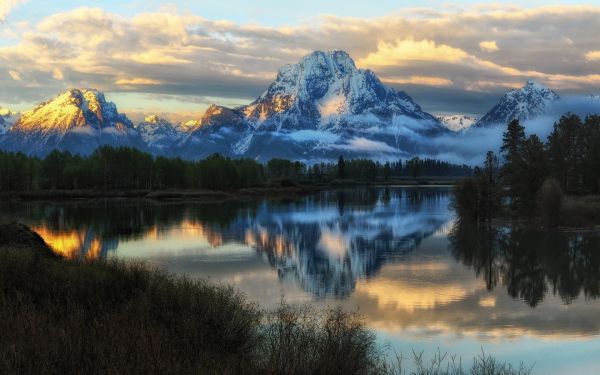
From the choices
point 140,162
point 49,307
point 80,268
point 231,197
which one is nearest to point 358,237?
point 80,268

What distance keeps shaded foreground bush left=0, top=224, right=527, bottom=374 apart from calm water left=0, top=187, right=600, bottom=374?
5455 millimetres

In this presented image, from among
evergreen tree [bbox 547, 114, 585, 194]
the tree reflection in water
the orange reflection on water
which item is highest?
evergreen tree [bbox 547, 114, 585, 194]

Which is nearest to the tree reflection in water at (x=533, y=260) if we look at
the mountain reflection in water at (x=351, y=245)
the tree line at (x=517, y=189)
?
the mountain reflection in water at (x=351, y=245)

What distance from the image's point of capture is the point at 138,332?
52.8 ft

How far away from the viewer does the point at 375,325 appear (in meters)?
29.6

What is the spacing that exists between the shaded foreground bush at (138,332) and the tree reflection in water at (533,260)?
1954 cm

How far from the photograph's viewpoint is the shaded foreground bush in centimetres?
1354

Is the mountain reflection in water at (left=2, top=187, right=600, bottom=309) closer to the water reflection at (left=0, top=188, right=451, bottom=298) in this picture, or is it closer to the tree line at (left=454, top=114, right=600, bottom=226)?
the water reflection at (left=0, top=188, right=451, bottom=298)

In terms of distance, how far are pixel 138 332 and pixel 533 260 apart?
4517 centimetres

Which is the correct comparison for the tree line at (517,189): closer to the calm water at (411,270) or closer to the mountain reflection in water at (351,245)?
the mountain reflection in water at (351,245)

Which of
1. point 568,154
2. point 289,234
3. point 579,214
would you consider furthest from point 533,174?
point 289,234

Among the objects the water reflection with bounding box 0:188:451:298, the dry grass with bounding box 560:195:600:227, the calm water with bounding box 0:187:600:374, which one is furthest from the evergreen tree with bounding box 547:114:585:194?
the calm water with bounding box 0:187:600:374

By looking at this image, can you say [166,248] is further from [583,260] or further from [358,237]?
[583,260]

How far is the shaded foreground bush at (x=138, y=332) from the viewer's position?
44.4ft
